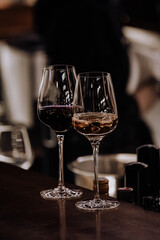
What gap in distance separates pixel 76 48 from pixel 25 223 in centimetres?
236

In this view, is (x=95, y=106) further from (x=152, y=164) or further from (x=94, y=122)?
(x=152, y=164)

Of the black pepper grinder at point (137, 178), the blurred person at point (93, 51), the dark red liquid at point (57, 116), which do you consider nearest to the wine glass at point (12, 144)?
the dark red liquid at point (57, 116)

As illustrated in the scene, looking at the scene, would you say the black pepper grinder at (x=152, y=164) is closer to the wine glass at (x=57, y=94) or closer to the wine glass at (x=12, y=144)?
the wine glass at (x=57, y=94)

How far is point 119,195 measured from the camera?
3.14ft

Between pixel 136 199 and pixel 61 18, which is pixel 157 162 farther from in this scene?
pixel 61 18

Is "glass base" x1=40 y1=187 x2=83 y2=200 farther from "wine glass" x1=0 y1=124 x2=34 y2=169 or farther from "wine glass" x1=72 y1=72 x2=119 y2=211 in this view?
"wine glass" x1=0 y1=124 x2=34 y2=169

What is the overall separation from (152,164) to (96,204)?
0.69ft

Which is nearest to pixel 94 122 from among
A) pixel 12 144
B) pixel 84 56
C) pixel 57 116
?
pixel 57 116

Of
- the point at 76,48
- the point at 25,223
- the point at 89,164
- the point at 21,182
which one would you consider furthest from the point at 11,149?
the point at 76,48

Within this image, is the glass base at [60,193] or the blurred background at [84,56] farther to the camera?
the blurred background at [84,56]

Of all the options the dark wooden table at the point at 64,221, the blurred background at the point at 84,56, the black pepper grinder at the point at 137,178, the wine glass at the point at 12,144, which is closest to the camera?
the dark wooden table at the point at 64,221

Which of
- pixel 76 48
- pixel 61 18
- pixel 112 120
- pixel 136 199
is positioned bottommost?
pixel 136 199

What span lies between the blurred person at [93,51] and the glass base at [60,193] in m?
1.51

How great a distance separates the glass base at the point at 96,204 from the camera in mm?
884
